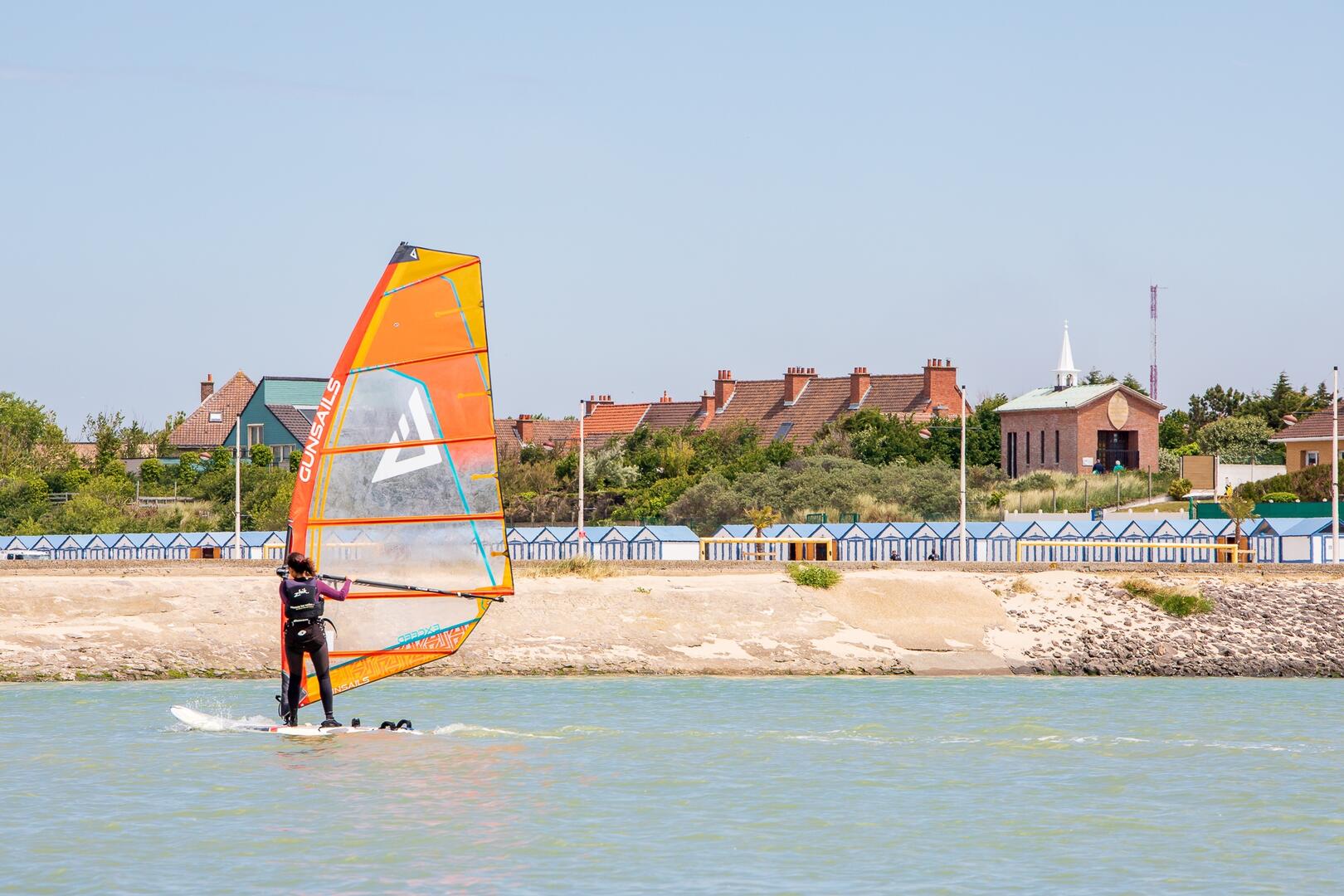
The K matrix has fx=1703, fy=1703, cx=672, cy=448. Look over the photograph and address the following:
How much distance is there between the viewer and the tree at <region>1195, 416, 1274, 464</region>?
78.9 meters

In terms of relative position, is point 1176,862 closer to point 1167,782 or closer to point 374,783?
point 1167,782

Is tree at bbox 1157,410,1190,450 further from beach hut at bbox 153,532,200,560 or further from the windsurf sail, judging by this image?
the windsurf sail

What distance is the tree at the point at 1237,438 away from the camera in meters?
78.9

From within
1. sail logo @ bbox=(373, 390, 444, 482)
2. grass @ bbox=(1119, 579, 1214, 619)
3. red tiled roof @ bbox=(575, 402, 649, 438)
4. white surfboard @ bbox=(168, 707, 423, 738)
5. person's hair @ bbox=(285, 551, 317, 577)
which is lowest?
white surfboard @ bbox=(168, 707, 423, 738)

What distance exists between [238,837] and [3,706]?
29.0 feet

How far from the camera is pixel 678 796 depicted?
50.3ft

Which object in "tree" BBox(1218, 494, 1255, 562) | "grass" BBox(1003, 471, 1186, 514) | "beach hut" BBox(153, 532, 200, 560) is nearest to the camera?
"tree" BBox(1218, 494, 1255, 562)

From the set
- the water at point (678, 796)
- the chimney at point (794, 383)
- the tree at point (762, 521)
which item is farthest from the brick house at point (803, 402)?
the water at point (678, 796)

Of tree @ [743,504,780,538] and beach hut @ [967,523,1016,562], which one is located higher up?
tree @ [743,504,780,538]

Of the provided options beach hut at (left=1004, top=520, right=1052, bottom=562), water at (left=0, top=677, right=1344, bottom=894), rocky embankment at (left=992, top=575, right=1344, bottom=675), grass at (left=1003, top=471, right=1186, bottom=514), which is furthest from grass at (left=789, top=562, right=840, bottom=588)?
grass at (left=1003, top=471, right=1186, bottom=514)

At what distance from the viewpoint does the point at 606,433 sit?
9162 cm

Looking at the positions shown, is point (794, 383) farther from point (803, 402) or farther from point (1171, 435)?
point (1171, 435)

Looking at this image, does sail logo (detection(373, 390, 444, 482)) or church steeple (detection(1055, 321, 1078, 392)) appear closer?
sail logo (detection(373, 390, 444, 482))

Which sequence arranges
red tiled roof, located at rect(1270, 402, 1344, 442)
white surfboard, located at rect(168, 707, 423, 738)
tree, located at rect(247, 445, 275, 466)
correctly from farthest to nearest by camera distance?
1. tree, located at rect(247, 445, 275, 466)
2. red tiled roof, located at rect(1270, 402, 1344, 442)
3. white surfboard, located at rect(168, 707, 423, 738)
